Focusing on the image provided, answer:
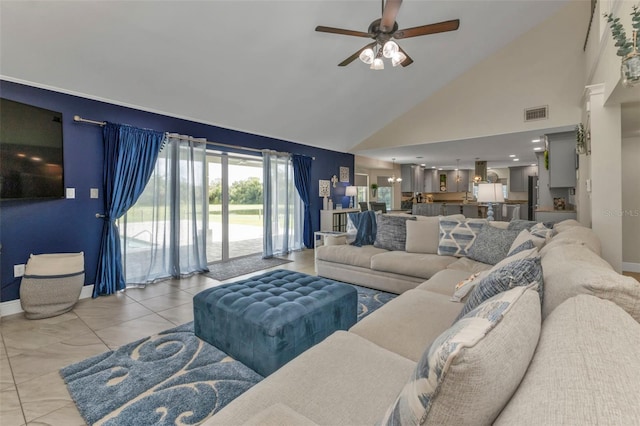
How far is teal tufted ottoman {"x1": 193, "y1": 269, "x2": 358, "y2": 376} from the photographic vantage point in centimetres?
192

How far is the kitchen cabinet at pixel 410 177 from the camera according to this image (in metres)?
10.3

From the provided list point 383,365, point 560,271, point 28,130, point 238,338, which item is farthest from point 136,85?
point 560,271

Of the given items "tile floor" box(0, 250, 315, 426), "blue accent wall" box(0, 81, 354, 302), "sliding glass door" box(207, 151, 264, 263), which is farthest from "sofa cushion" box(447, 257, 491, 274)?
"blue accent wall" box(0, 81, 354, 302)

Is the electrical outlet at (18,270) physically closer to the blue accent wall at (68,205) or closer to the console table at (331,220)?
the blue accent wall at (68,205)

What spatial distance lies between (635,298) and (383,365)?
889 millimetres

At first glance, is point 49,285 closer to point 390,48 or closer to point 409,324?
point 409,324

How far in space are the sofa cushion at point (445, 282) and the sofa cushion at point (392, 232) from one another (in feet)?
3.58

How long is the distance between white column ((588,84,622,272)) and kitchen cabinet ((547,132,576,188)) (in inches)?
80.5

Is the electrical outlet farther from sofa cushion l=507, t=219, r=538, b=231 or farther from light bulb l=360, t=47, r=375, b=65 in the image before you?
sofa cushion l=507, t=219, r=538, b=231

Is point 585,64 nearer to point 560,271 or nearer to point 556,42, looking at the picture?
point 556,42

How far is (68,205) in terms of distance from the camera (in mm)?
3535

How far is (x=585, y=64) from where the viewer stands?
4.64m

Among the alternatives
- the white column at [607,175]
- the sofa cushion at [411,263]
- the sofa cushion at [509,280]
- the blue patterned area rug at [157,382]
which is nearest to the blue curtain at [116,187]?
the blue patterned area rug at [157,382]

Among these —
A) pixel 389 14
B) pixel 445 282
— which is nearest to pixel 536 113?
pixel 389 14
